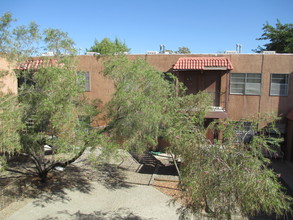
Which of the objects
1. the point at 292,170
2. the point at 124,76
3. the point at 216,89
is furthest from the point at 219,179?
the point at 216,89

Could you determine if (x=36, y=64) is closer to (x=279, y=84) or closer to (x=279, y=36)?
(x=279, y=84)

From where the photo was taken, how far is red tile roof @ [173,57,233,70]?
Result: 595 inches

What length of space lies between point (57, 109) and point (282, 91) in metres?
13.9

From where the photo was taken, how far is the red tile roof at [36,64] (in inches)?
360

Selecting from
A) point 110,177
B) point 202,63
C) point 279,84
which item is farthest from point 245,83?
point 110,177

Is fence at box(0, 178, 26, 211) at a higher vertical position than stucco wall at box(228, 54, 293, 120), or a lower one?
lower

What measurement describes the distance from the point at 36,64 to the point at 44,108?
266 centimetres

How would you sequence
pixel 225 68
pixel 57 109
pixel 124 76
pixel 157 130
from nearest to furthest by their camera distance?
pixel 57 109 → pixel 157 130 → pixel 124 76 → pixel 225 68

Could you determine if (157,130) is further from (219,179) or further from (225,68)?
(225,68)

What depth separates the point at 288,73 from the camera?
15.6m

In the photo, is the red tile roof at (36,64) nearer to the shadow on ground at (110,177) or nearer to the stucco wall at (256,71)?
the shadow on ground at (110,177)

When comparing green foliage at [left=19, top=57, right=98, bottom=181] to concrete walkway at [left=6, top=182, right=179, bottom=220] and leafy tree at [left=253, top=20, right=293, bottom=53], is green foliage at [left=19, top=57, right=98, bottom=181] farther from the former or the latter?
A: leafy tree at [left=253, top=20, right=293, bottom=53]

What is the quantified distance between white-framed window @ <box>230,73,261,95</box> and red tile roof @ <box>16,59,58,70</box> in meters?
11.5

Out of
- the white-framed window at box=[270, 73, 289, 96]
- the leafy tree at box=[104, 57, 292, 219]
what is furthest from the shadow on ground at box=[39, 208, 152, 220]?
the white-framed window at box=[270, 73, 289, 96]
